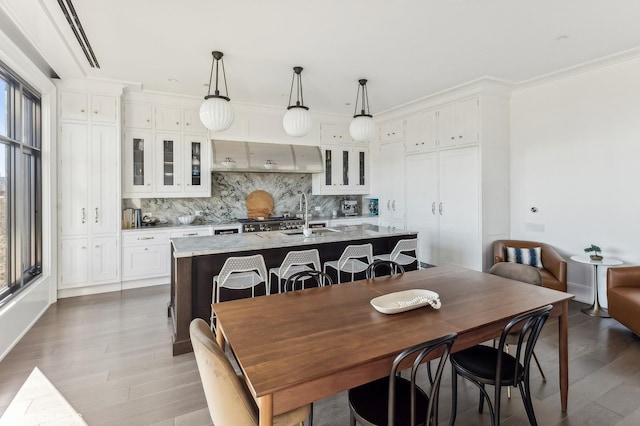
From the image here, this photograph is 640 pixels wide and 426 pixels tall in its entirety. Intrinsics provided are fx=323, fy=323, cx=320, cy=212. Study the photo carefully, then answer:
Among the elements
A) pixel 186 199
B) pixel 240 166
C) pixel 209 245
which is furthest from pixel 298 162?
pixel 209 245

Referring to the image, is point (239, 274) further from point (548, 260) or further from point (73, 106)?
point (548, 260)

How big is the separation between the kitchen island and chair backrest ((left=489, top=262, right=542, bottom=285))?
1.41 metres

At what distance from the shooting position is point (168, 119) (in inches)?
205

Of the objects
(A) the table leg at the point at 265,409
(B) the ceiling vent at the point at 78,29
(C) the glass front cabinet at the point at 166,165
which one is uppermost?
(B) the ceiling vent at the point at 78,29

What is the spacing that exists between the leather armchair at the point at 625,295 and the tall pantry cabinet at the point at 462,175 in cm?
157

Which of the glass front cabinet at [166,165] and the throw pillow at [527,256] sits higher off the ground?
the glass front cabinet at [166,165]

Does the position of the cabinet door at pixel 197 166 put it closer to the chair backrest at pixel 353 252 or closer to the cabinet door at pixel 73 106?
the cabinet door at pixel 73 106

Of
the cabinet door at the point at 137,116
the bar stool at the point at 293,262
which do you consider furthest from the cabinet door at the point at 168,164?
the bar stool at the point at 293,262

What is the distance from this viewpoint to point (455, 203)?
5219mm

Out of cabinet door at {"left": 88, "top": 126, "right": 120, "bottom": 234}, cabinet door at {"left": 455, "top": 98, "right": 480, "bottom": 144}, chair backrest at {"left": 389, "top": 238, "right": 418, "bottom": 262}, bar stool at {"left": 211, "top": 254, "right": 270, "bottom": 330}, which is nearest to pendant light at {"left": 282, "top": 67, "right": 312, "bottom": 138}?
bar stool at {"left": 211, "top": 254, "right": 270, "bottom": 330}

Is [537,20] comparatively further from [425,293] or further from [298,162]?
[298,162]

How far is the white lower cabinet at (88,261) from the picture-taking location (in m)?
4.42

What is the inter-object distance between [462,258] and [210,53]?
15.0ft

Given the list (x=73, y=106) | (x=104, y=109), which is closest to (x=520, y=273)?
(x=104, y=109)
